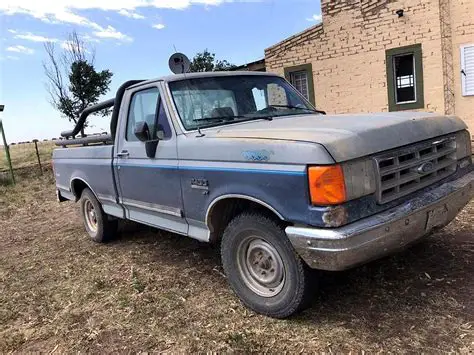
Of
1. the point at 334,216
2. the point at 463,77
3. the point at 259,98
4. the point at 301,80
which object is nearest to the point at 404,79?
the point at 463,77

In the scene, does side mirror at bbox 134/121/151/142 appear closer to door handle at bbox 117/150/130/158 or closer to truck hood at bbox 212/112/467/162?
door handle at bbox 117/150/130/158

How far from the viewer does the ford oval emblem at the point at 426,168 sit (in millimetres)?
3139

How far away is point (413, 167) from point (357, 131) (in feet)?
1.95

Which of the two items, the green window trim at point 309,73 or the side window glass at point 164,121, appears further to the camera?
the green window trim at point 309,73

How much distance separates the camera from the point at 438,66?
9867mm

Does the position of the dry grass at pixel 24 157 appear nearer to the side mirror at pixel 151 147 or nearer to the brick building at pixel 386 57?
the side mirror at pixel 151 147

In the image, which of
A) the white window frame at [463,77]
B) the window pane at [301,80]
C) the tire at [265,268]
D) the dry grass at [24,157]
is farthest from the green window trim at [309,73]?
the tire at [265,268]

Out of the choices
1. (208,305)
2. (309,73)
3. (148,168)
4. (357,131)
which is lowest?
(208,305)

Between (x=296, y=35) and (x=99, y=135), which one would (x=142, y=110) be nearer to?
(x=99, y=135)

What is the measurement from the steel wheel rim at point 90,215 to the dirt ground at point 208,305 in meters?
0.67

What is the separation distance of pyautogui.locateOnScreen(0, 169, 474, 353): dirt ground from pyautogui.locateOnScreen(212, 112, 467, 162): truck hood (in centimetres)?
121

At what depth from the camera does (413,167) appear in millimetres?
3113

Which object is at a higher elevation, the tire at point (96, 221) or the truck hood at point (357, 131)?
the truck hood at point (357, 131)

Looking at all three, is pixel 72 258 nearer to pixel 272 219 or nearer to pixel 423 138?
pixel 272 219
